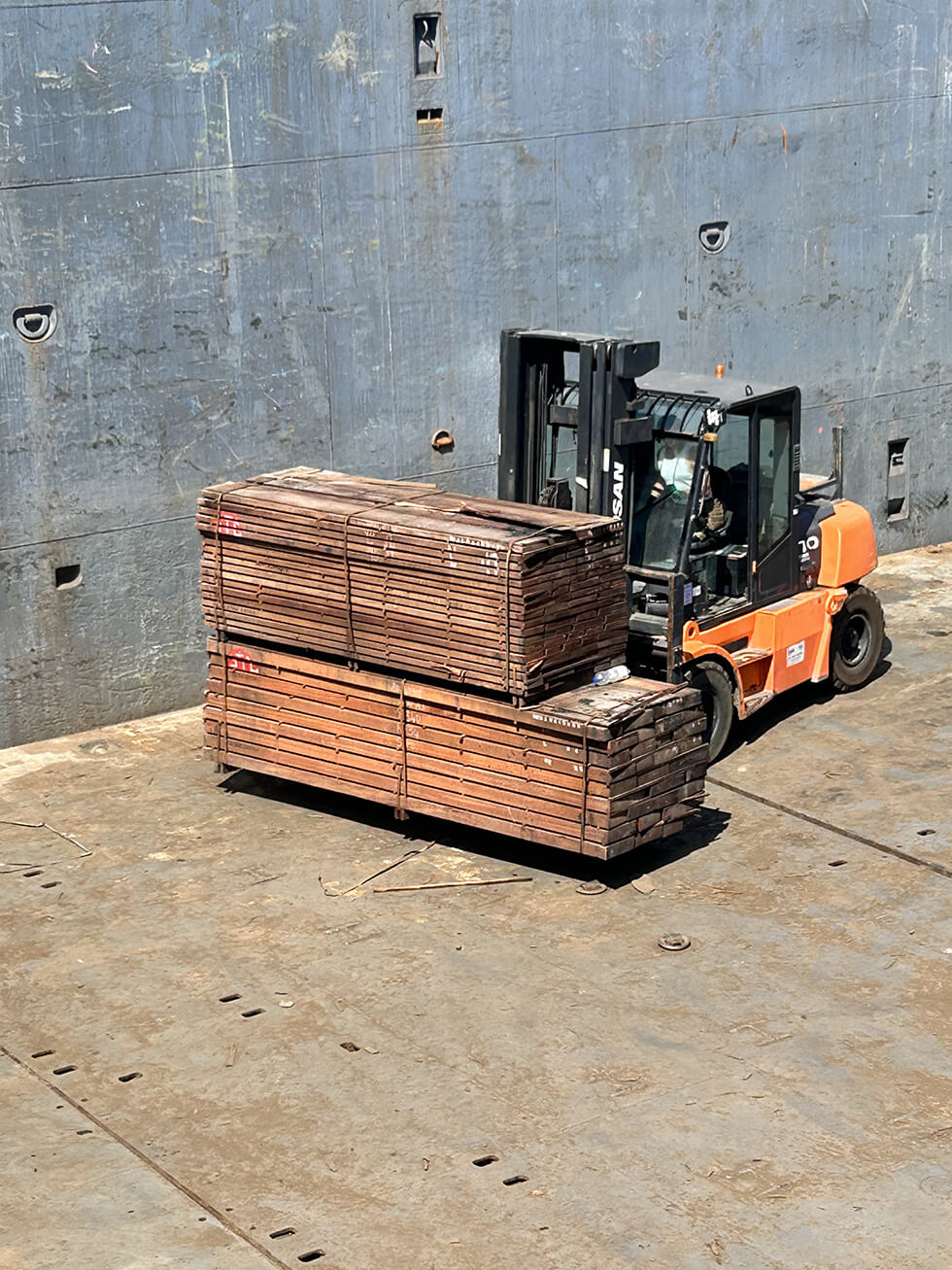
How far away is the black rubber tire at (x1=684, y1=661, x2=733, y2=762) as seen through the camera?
12.3m

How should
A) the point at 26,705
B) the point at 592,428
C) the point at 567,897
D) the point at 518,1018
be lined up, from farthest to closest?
the point at 26,705
the point at 592,428
the point at 567,897
the point at 518,1018

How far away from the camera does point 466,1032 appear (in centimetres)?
907

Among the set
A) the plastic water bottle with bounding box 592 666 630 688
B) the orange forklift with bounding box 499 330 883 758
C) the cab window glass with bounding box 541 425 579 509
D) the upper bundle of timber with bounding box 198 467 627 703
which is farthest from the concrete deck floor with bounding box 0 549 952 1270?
the cab window glass with bounding box 541 425 579 509

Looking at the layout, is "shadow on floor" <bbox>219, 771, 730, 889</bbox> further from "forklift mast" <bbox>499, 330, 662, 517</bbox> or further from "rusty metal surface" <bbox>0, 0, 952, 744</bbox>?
"forklift mast" <bbox>499, 330, 662, 517</bbox>

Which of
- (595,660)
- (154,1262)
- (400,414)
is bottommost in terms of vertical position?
(154,1262)

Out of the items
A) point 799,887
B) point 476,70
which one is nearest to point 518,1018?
point 799,887

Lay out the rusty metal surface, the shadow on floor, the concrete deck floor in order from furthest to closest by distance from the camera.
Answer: the rusty metal surface
the shadow on floor
the concrete deck floor

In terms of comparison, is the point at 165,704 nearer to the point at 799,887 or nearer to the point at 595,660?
the point at 595,660

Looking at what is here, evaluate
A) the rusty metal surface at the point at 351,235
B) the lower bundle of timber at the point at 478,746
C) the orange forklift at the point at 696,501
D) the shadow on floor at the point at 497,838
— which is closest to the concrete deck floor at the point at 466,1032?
the shadow on floor at the point at 497,838

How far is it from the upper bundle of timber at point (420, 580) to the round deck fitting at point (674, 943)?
1.60m

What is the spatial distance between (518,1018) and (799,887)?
2.23 meters

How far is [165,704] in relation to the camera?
13797 millimetres

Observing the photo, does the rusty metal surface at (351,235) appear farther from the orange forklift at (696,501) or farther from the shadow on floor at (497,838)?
the orange forklift at (696,501)

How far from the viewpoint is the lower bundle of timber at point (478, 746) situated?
10.5 m
